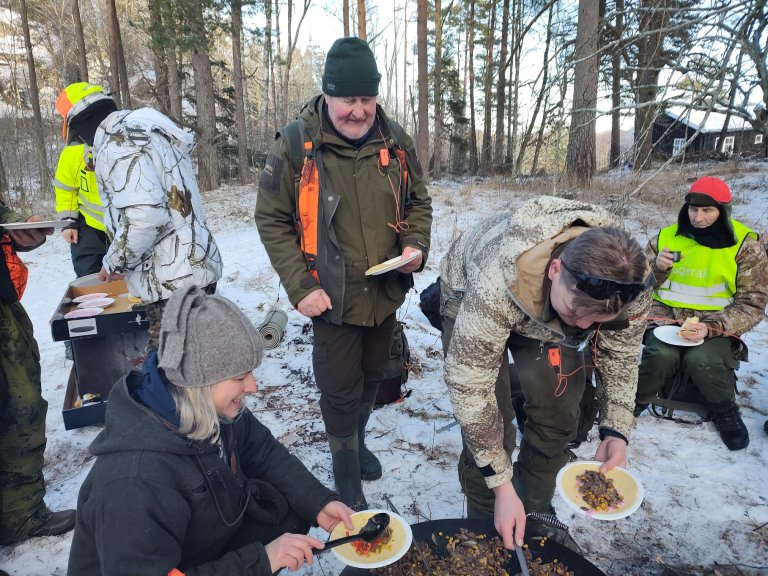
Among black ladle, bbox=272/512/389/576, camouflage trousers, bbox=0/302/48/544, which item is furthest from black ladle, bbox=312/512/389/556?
camouflage trousers, bbox=0/302/48/544

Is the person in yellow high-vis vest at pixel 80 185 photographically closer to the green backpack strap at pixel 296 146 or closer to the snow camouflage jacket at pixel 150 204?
the snow camouflage jacket at pixel 150 204

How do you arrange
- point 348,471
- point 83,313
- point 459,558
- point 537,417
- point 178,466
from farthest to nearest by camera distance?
1. point 83,313
2. point 348,471
3. point 537,417
4. point 459,558
5. point 178,466

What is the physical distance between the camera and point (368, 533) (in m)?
1.55

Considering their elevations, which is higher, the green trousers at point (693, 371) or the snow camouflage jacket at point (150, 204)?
the snow camouflage jacket at point (150, 204)

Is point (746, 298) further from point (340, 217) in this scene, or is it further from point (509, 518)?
point (340, 217)

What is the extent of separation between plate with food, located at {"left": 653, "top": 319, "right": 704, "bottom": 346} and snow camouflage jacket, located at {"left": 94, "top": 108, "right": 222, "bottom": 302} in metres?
2.69


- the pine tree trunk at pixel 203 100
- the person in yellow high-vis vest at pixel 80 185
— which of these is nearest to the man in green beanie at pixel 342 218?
the person in yellow high-vis vest at pixel 80 185

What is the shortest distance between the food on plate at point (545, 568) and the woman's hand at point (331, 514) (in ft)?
2.05

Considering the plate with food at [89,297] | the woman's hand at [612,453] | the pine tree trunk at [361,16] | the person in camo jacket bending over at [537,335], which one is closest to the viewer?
the person in camo jacket bending over at [537,335]

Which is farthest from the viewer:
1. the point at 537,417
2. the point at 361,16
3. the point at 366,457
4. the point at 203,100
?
the point at 361,16

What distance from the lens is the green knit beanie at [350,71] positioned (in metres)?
1.93

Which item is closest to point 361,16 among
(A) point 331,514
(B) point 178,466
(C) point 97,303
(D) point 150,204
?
(C) point 97,303

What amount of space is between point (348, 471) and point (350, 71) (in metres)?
1.79

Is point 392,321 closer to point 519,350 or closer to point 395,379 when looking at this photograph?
point 519,350
